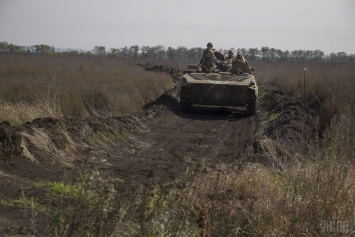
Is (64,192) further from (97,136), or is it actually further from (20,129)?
(97,136)

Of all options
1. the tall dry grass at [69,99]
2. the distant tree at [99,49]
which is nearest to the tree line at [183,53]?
the distant tree at [99,49]

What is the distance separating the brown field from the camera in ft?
12.2

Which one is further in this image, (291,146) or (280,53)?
(280,53)

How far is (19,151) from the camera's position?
7.84 metres

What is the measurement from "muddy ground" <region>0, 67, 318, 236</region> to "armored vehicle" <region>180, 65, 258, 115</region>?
1.61 feet

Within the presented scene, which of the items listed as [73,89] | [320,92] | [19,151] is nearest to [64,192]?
[19,151]

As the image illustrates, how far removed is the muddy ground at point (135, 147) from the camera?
6145 mm

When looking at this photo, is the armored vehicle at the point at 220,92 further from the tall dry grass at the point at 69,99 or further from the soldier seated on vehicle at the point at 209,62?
the soldier seated on vehicle at the point at 209,62

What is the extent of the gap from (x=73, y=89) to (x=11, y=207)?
9992 mm

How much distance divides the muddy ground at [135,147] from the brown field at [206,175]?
0.05 m

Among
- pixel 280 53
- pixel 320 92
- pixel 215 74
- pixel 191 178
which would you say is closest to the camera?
pixel 191 178

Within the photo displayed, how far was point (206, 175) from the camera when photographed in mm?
5566

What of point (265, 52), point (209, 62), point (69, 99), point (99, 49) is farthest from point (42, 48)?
point (69, 99)

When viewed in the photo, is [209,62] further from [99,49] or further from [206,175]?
[99,49]
